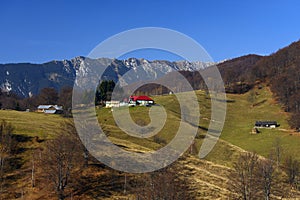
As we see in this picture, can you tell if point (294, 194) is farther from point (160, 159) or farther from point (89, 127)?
point (89, 127)

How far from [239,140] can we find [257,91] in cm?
8728

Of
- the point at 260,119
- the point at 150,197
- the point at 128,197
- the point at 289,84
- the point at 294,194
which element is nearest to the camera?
the point at 150,197

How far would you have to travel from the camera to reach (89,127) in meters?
67.2

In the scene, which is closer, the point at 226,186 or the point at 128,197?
the point at 128,197

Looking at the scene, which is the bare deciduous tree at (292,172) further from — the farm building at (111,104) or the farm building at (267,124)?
the farm building at (111,104)

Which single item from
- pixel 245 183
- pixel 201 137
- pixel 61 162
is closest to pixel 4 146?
Answer: pixel 61 162

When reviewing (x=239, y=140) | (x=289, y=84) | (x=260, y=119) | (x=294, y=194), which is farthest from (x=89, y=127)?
(x=289, y=84)

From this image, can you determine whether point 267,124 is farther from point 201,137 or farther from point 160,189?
point 160,189

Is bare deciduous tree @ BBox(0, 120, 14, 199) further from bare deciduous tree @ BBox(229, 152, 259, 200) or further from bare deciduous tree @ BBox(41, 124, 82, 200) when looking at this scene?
bare deciduous tree @ BBox(229, 152, 259, 200)

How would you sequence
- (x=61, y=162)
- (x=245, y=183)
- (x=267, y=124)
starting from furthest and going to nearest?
(x=267, y=124) < (x=245, y=183) < (x=61, y=162)

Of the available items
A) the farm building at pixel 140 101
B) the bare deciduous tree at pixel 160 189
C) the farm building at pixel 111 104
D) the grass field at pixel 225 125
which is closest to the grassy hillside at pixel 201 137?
the grass field at pixel 225 125

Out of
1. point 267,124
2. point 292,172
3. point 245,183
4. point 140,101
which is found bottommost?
point 292,172

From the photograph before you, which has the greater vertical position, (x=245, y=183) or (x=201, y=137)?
(x=201, y=137)

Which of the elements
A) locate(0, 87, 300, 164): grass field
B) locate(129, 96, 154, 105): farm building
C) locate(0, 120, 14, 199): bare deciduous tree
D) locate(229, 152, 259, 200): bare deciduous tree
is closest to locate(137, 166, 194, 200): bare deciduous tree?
locate(229, 152, 259, 200): bare deciduous tree
